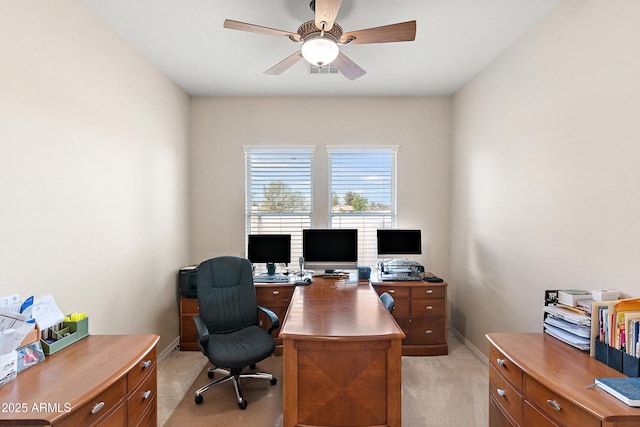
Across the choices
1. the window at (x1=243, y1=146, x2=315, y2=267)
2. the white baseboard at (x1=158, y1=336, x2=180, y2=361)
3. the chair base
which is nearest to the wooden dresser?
the chair base

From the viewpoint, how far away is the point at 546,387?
140cm

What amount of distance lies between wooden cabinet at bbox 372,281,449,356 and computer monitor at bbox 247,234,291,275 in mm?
1158

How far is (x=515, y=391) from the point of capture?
163 cm

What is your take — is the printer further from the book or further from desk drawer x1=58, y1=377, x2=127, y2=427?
desk drawer x1=58, y1=377, x2=127, y2=427

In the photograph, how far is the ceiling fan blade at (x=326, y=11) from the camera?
1.69 metres

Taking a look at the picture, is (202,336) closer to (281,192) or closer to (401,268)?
(281,192)

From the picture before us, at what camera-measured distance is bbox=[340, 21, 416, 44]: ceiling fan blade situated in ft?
6.26

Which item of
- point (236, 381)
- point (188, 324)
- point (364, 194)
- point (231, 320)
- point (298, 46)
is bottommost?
point (236, 381)

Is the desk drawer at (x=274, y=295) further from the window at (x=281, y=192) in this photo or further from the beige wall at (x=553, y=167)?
the beige wall at (x=553, y=167)

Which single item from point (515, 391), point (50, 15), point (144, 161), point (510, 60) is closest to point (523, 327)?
point (515, 391)

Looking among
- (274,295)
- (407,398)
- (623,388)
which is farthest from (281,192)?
(623,388)

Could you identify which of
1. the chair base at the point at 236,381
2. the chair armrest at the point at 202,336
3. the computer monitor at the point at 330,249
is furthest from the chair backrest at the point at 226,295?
the computer monitor at the point at 330,249

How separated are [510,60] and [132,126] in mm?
3479

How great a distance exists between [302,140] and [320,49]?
6.89ft
